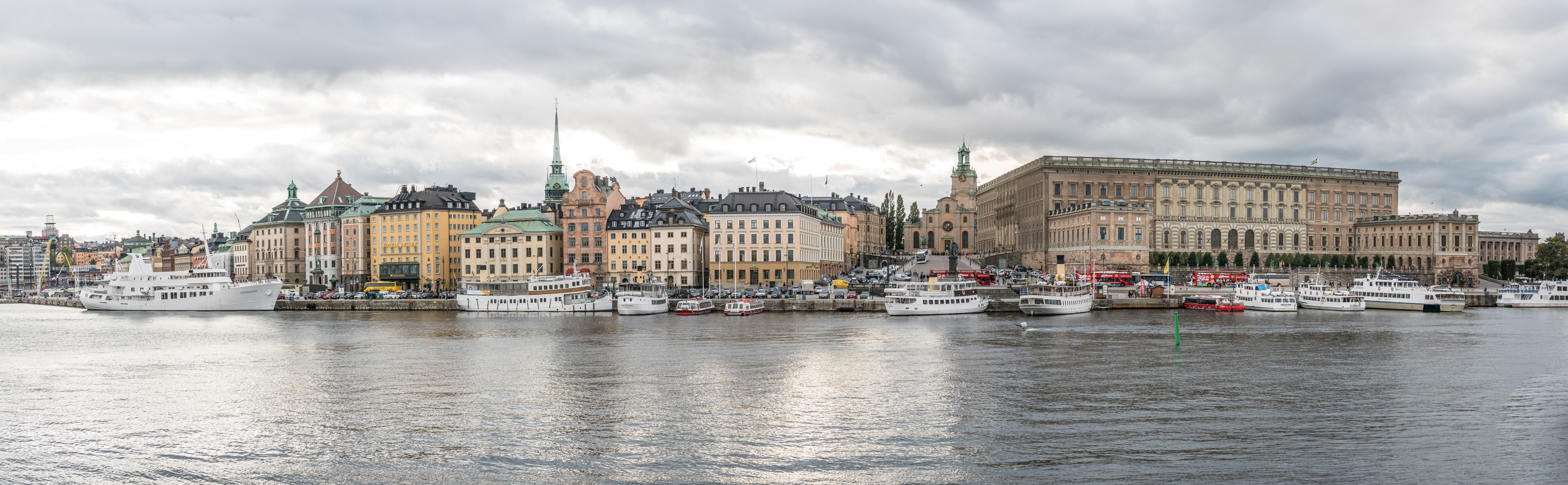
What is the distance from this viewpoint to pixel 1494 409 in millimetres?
34531

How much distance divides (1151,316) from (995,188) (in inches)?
3633

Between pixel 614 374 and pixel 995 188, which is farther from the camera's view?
pixel 995 188

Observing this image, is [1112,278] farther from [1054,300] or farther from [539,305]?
[539,305]

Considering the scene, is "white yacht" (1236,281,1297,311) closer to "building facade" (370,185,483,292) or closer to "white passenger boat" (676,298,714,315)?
"white passenger boat" (676,298,714,315)

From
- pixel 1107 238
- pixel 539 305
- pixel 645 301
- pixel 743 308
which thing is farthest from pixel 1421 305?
pixel 539 305

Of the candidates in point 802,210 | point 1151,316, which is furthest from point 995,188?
point 1151,316

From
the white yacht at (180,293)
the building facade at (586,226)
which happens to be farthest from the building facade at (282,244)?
the building facade at (586,226)

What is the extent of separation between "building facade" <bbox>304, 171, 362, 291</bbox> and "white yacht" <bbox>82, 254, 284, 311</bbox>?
3223 cm

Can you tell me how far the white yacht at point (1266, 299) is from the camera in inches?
3492

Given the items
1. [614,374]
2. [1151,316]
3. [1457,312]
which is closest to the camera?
[614,374]

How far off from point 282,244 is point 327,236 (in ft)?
40.1

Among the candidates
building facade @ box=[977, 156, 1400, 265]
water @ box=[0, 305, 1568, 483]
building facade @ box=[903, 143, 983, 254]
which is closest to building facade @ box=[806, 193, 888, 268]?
building facade @ box=[903, 143, 983, 254]

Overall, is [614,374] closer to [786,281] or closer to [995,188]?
[786,281]

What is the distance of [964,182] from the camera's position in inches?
7362
